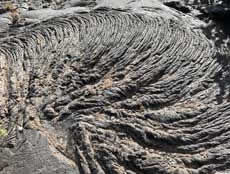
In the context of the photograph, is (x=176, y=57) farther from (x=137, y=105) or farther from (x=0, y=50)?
(x=0, y=50)

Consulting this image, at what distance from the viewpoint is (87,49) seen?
709cm

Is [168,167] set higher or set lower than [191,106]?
lower

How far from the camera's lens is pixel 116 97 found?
637cm

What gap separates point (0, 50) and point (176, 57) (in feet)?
10.1

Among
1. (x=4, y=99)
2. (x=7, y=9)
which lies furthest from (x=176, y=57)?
(x=7, y=9)

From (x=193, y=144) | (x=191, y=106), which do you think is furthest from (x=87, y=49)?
(x=193, y=144)

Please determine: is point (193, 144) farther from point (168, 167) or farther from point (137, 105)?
point (137, 105)

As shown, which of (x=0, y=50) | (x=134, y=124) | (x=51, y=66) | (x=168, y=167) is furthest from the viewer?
(x=0, y=50)

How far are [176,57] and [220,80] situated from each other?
30.6 inches

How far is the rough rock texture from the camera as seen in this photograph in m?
5.74

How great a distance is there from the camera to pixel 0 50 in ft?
25.1

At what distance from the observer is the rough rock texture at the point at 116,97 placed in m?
5.74

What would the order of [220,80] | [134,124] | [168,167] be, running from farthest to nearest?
[220,80]
[134,124]
[168,167]

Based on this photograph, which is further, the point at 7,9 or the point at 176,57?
the point at 7,9
